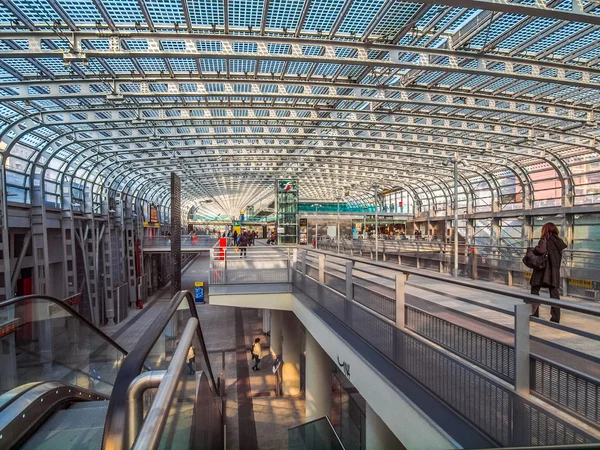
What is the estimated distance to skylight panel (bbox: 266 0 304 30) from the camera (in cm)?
963

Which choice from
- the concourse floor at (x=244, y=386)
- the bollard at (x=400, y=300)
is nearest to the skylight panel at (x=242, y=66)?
the concourse floor at (x=244, y=386)

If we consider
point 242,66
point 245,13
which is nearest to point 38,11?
point 245,13

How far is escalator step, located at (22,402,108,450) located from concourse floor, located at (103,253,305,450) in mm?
7014

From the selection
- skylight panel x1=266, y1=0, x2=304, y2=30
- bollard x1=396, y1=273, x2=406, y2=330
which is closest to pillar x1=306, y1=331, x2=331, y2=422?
bollard x1=396, y1=273, x2=406, y2=330

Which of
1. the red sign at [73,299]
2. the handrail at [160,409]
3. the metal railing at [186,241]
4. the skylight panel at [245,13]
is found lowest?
the red sign at [73,299]

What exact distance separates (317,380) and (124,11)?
11.1m

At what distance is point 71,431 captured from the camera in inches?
102

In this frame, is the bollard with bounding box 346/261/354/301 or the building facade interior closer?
the building facade interior

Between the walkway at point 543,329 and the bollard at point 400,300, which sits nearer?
the walkway at point 543,329

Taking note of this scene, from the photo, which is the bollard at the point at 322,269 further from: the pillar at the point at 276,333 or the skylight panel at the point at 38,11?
the pillar at the point at 276,333

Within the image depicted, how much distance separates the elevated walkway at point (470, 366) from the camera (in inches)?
102

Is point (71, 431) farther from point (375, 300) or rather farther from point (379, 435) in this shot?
point (379, 435)

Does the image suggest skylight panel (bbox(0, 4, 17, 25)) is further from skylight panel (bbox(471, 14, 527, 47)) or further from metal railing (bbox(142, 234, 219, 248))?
metal railing (bbox(142, 234, 219, 248))

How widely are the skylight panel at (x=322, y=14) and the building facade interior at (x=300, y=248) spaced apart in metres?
0.08
